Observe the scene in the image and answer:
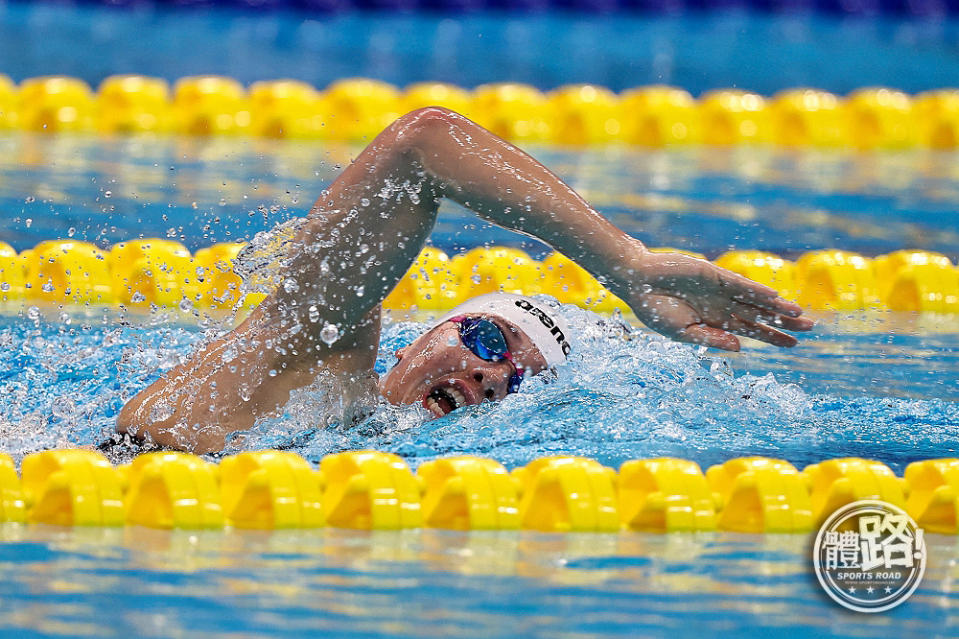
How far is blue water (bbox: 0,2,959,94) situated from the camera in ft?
28.2

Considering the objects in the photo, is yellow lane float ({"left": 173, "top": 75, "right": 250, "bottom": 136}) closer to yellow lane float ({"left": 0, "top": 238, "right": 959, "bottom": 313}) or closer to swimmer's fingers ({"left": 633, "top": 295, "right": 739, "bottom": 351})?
yellow lane float ({"left": 0, "top": 238, "right": 959, "bottom": 313})

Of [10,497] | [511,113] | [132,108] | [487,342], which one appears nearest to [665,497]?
[487,342]

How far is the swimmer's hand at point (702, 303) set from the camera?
7.89 feet

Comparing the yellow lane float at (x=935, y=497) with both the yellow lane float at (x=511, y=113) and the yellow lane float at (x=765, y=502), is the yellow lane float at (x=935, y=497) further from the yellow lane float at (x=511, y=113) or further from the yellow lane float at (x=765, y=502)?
the yellow lane float at (x=511, y=113)

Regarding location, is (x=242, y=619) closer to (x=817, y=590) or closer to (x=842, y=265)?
(x=817, y=590)

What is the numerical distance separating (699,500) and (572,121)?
4.77 m

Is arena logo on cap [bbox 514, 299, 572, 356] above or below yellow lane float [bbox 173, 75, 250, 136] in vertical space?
below

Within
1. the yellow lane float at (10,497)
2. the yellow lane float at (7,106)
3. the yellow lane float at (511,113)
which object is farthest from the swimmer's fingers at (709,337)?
the yellow lane float at (7,106)

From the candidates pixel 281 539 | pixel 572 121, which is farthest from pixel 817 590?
pixel 572 121

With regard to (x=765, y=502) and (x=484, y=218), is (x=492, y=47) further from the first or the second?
(x=765, y=502)

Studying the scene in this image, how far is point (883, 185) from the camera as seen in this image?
6383mm

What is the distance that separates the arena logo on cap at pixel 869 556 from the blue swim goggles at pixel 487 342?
0.77m

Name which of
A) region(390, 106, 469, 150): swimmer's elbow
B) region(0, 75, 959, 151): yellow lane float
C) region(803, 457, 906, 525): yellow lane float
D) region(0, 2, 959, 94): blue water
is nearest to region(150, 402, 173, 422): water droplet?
region(390, 106, 469, 150): swimmer's elbow

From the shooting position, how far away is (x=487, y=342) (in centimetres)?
292
